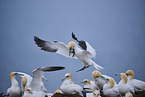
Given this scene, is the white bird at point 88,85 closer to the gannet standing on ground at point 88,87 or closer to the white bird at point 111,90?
the gannet standing on ground at point 88,87

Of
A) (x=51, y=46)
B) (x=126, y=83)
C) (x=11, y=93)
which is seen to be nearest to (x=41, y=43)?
(x=51, y=46)

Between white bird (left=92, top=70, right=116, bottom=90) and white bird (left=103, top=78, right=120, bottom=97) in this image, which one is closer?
white bird (left=103, top=78, right=120, bottom=97)

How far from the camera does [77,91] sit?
11.2ft

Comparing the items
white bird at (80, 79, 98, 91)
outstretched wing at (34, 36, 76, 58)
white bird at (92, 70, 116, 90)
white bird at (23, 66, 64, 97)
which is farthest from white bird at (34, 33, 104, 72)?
white bird at (23, 66, 64, 97)

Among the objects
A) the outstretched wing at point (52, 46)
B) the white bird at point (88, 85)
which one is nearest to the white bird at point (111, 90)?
the white bird at point (88, 85)

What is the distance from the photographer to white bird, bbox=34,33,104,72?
3.29 metres

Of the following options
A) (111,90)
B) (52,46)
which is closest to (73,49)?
(52,46)

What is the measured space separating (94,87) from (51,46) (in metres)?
1.39

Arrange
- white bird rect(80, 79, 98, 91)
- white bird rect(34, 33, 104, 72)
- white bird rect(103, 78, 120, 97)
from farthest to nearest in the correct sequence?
white bird rect(80, 79, 98, 91)
white bird rect(34, 33, 104, 72)
white bird rect(103, 78, 120, 97)

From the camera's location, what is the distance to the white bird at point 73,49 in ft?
10.8

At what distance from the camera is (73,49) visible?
3.30 meters

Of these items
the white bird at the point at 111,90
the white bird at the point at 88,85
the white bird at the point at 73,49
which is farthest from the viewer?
the white bird at the point at 88,85

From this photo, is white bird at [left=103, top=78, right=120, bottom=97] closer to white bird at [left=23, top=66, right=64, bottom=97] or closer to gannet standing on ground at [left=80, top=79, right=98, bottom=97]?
gannet standing on ground at [left=80, top=79, right=98, bottom=97]

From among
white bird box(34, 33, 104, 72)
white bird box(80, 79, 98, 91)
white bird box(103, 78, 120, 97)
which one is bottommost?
white bird box(103, 78, 120, 97)
